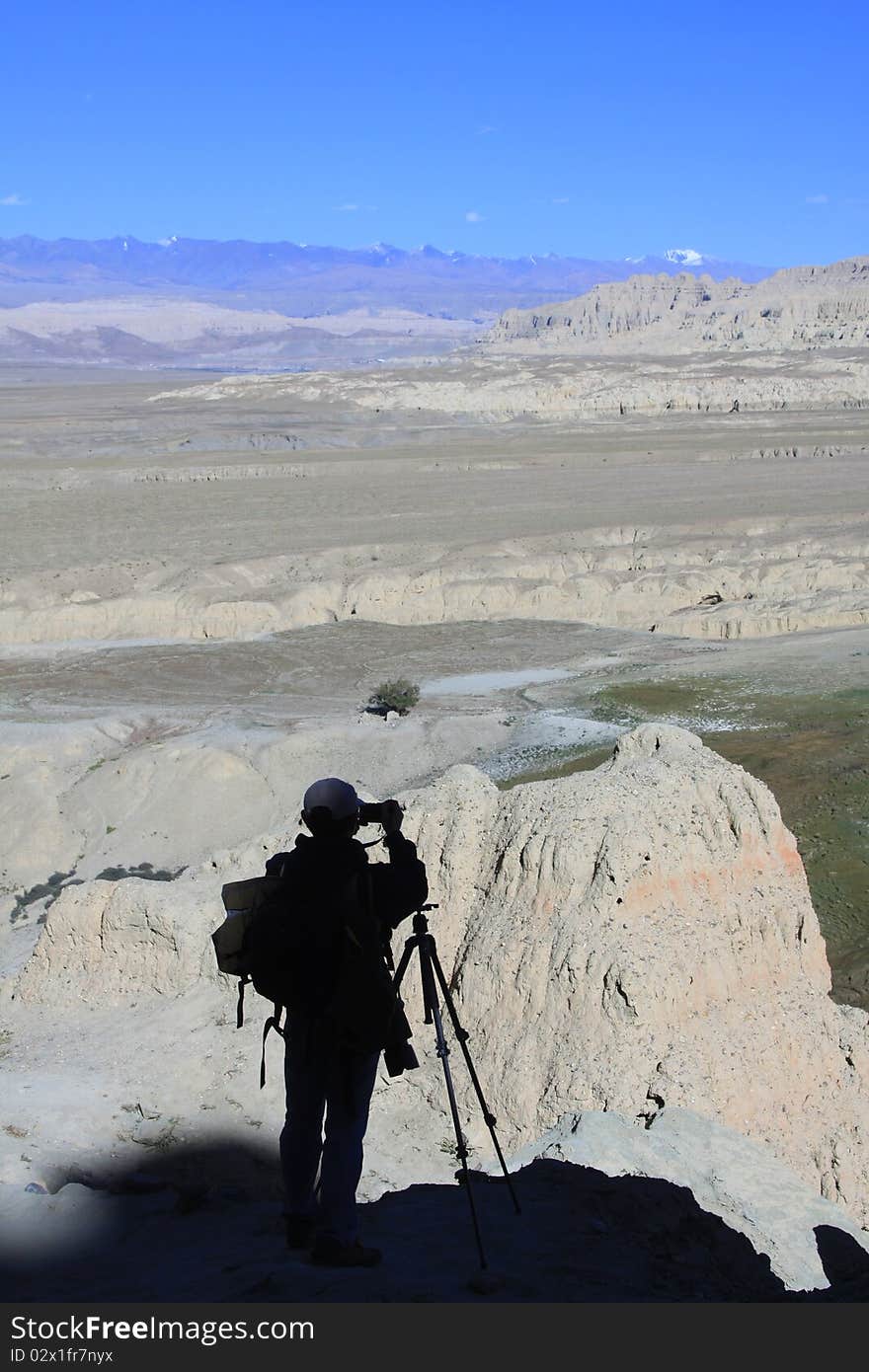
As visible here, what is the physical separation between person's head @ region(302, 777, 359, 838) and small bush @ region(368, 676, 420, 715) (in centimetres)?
2079

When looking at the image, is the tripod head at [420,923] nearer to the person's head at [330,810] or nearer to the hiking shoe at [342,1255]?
the person's head at [330,810]

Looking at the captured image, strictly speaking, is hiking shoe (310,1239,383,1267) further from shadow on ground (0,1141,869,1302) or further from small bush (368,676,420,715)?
small bush (368,676,420,715)

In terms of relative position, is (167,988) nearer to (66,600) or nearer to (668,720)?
(668,720)

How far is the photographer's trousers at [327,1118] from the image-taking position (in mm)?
4770

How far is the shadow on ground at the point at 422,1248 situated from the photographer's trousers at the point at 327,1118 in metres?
0.22

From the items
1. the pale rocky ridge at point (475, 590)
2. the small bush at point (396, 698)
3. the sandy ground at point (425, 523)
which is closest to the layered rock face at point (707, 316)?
the sandy ground at point (425, 523)

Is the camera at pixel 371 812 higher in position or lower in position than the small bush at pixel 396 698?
higher

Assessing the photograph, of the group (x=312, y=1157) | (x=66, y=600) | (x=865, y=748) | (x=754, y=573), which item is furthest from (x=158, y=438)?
(x=312, y=1157)

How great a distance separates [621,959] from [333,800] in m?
4.43

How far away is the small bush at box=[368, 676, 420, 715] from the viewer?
25812 mm

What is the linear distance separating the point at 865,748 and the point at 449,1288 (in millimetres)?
17173

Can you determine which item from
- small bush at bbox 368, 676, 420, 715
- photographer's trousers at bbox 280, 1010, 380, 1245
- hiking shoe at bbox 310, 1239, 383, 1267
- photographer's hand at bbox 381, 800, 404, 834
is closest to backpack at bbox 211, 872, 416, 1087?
photographer's trousers at bbox 280, 1010, 380, 1245

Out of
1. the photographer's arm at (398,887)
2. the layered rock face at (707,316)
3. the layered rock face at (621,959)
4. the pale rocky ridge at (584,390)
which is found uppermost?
the layered rock face at (707,316)

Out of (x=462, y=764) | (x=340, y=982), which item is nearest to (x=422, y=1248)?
(x=340, y=982)
